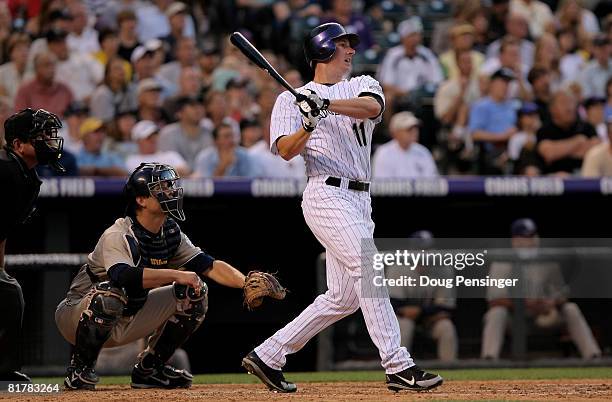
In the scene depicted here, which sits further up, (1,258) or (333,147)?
(333,147)

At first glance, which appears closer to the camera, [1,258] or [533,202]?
[1,258]

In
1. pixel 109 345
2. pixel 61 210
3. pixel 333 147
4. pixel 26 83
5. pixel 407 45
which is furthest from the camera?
pixel 407 45

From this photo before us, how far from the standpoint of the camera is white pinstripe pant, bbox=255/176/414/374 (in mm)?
5859

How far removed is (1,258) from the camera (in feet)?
20.9

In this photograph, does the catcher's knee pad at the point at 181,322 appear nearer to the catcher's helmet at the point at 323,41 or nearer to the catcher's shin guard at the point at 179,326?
the catcher's shin guard at the point at 179,326

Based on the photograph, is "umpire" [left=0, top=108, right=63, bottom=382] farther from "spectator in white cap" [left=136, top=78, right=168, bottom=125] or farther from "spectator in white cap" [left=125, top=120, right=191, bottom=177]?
"spectator in white cap" [left=136, top=78, right=168, bottom=125]

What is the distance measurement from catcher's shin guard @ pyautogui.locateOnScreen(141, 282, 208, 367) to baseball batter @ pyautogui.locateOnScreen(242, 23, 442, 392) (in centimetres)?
42

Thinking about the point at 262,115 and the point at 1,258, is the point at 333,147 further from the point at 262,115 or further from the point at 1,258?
the point at 262,115

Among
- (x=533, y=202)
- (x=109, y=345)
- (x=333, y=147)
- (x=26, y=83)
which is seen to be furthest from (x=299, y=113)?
(x=26, y=83)

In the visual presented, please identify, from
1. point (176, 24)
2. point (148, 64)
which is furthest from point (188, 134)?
point (176, 24)

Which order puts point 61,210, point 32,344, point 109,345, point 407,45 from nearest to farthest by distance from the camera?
point 109,345 < point 32,344 < point 61,210 < point 407,45

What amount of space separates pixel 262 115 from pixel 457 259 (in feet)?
8.70

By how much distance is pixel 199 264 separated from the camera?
6.39 metres

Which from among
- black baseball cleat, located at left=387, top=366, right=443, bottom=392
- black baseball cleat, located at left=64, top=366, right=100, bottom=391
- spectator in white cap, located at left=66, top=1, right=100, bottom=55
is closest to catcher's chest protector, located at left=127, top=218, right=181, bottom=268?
black baseball cleat, located at left=64, top=366, right=100, bottom=391
